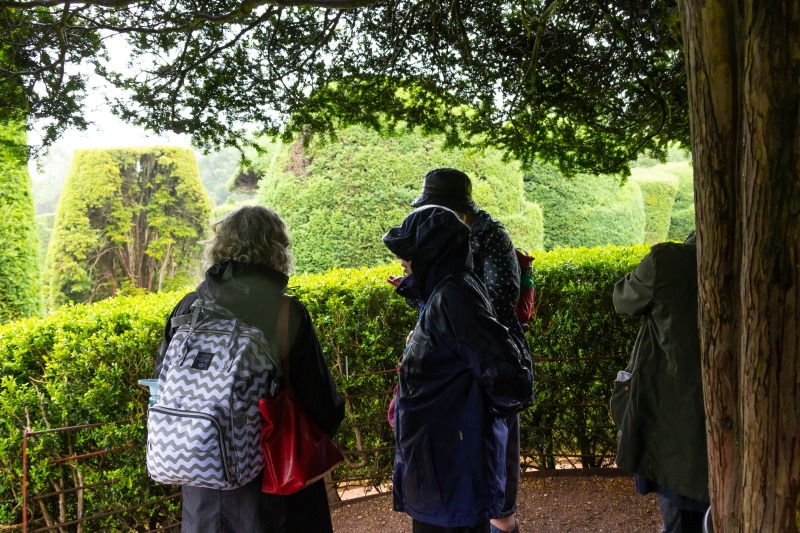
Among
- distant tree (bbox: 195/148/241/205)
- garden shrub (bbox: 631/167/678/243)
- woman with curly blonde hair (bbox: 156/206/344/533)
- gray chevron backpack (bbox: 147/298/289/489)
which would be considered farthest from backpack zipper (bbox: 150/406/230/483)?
distant tree (bbox: 195/148/241/205)

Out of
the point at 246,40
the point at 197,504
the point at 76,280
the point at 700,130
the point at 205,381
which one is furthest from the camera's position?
the point at 76,280

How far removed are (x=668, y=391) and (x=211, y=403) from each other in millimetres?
1845

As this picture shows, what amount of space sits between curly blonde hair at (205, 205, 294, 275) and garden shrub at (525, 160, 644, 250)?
49.8 ft

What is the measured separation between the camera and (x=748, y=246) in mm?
Result: 1610

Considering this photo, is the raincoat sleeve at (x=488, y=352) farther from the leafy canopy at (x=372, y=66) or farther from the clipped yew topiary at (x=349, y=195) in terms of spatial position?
the clipped yew topiary at (x=349, y=195)

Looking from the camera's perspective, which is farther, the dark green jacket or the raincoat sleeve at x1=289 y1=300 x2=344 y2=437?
the dark green jacket

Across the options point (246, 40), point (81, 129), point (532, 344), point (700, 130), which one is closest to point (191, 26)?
point (246, 40)

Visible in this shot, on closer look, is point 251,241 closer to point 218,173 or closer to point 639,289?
point 639,289

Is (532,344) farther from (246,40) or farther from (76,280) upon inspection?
(76,280)

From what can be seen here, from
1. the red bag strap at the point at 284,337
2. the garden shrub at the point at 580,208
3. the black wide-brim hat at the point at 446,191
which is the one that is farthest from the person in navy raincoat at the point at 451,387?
the garden shrub at the point at 580,208

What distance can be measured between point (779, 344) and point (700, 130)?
619 millimetres

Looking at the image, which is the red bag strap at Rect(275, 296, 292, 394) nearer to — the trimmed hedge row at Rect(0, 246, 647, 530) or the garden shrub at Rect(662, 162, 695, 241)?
the trimmed hedge row at Rect(0, 246, 647, 530)

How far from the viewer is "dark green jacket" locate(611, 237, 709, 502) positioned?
257cm

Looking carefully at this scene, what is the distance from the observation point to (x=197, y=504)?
7.63ft
